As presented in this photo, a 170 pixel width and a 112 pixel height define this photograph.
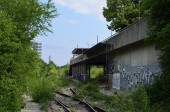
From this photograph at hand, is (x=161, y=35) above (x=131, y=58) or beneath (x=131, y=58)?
beneath

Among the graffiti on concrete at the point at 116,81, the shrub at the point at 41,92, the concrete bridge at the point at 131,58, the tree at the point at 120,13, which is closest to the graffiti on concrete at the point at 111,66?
the concrete bridge at the point at 131,58

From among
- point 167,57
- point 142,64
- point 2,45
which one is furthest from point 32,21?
point 142,64

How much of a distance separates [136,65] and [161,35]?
15.9m

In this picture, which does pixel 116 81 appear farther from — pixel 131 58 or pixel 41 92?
pixel 41 92

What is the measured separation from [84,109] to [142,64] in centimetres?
992

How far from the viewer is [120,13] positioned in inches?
2340

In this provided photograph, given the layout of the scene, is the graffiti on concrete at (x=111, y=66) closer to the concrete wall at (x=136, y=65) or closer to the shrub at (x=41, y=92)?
the concrete wall at (x=136, y=65)

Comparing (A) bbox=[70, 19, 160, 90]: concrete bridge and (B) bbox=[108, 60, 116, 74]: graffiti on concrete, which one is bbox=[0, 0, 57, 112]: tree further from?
(B) bbox=[108, 60, 116, 74]: graffiti on concrete

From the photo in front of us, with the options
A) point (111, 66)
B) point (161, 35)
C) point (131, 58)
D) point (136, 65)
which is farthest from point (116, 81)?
point (161, 35)

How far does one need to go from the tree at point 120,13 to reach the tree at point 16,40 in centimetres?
3700

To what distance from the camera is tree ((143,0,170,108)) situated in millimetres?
18797

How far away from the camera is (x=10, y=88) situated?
15312mm

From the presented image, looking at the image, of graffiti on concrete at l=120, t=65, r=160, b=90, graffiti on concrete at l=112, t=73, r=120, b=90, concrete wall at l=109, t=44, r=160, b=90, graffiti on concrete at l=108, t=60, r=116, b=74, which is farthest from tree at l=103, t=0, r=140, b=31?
graffiti on concrete at l=120, t=65, r=160, b=90

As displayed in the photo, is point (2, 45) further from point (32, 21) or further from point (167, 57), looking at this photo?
point (167, 57)
